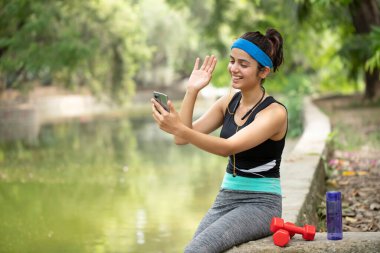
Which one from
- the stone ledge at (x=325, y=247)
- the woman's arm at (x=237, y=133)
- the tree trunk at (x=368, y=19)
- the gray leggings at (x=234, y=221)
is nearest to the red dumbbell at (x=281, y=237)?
the stone ledge at (x=325, y=247)

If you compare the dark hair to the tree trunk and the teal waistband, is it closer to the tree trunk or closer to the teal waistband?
the teal waistband

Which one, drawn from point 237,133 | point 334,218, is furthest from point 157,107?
point 334,218

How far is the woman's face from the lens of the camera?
4156 millimetres

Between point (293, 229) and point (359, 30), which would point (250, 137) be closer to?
point (293, 229)

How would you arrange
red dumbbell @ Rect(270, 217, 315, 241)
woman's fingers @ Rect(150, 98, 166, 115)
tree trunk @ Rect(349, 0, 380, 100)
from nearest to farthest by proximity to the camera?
1. woman's fingers @ Rect(150, 98, 166, 115)
2. red dumbbell @ Rect(270, 217, 315, 241)
3. tree trunk @ Rect(349, 0, 380, 100)

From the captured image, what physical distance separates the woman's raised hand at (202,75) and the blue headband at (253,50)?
0.57 ft

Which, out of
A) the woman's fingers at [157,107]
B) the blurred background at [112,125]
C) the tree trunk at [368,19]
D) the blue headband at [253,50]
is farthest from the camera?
the tree trunk at [368,19]

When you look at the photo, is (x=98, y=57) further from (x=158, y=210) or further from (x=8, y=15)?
(x=158, y=210)

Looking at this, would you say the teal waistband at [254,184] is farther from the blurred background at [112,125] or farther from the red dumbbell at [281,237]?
the blurred background at [112,125]

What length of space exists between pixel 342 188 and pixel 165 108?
15.7 ft

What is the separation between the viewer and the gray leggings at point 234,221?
12.6ft

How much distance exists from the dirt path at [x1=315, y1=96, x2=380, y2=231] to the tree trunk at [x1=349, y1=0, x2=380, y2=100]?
397 cm

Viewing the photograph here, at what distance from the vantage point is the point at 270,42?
13.8ft

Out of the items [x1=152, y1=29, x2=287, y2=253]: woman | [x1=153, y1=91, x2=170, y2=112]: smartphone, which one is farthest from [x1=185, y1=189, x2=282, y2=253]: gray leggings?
[x1=153, y1=91, x2=170, y2=112]: smartphone
